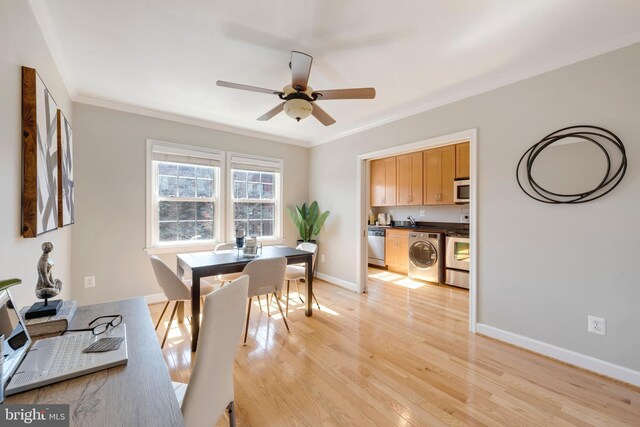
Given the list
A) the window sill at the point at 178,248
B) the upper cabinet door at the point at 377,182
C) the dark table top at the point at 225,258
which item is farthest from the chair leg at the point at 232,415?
the upper cabinet door at the point at 377,182

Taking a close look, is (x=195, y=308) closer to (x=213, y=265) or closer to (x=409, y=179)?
(x=213, y=265)

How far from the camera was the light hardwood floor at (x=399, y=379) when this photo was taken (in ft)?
5.26

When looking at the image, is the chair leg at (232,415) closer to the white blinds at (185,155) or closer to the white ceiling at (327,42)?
the white ceiling at (327,42)

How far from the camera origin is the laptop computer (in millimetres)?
747

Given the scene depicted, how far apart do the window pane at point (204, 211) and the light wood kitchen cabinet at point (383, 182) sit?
321 cm

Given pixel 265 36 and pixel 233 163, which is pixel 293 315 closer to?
pixel 233 163

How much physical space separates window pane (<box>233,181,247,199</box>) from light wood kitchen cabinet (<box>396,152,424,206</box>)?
280cm

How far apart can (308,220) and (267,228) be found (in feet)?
2.34

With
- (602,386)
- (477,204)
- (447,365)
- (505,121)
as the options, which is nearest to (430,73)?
(505,121)

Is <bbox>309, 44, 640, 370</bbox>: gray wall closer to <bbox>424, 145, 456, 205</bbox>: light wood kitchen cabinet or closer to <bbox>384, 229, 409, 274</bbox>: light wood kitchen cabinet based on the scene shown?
<bbox>424, 145, 456, 205</bbox>: light wood kitchen cabinet

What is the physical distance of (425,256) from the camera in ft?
14.8

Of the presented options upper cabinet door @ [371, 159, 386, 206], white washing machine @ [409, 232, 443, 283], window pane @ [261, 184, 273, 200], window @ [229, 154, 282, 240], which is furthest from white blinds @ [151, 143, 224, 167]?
white washing machine @ [409, 232, 443, 283]

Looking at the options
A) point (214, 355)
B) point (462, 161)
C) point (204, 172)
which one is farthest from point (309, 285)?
point (462, 161)

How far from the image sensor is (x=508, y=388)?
72.6 inches
